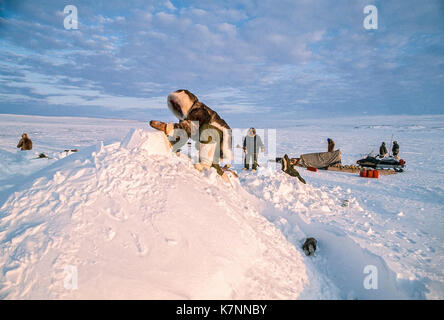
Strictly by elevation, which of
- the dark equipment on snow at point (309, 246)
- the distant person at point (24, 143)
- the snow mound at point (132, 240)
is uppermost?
the distant person at point (24, 143)

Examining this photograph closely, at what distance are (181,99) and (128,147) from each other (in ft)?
4.73

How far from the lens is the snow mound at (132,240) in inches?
88.5

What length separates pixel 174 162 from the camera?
4332 mm

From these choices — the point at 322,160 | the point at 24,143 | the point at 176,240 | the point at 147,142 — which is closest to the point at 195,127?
the point at 147,142

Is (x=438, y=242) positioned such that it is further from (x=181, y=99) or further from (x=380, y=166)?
(x=380, y=166)

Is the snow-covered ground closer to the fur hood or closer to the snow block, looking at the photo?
the snow block

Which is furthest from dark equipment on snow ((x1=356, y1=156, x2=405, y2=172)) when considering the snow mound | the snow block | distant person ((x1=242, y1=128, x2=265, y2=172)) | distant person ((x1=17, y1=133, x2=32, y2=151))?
distant person ((x1=17, y1=133, x2=32, y2=151))

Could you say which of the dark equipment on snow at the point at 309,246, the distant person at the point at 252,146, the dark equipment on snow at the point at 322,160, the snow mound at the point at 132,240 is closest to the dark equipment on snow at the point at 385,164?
the dark equipment on snow at the point at 322,160

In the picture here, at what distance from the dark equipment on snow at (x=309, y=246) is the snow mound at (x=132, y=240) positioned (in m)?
0.23

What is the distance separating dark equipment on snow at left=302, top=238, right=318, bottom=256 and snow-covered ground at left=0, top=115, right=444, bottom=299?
0.52 feet

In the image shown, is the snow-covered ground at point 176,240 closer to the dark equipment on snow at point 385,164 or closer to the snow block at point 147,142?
the snow block at point 147,142
